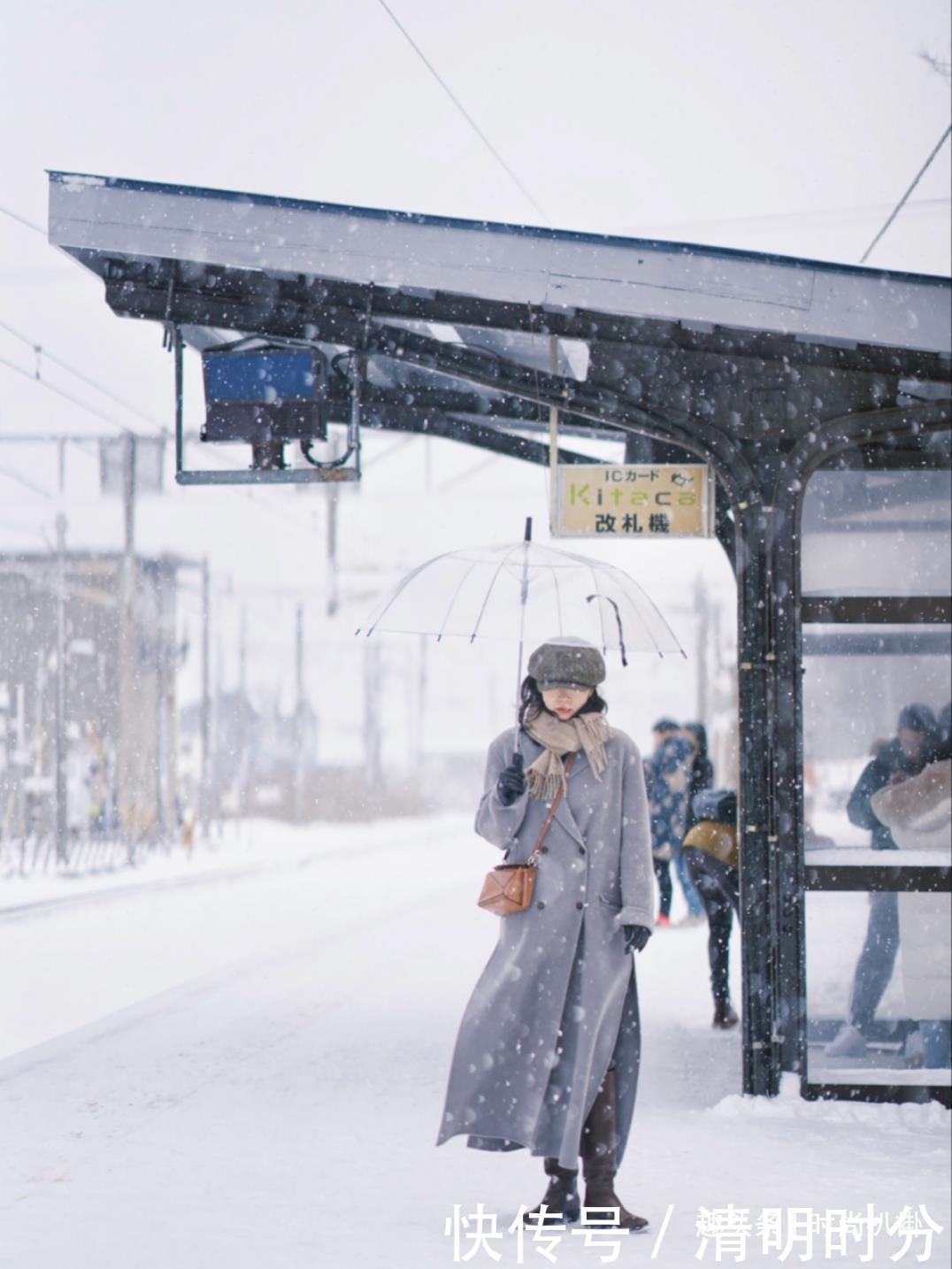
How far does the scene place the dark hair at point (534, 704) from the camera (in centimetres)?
537

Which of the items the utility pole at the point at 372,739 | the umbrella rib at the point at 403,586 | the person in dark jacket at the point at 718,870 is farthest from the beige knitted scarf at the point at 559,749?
the utility pole at the point at 372,739

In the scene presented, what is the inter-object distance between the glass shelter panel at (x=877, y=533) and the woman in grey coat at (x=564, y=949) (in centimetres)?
252

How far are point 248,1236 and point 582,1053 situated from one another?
112cm

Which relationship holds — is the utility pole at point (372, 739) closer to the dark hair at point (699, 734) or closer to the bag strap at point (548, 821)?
the dark hair at point (699, 734)

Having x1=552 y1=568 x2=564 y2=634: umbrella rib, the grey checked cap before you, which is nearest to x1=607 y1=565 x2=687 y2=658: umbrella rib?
x1=552 y1=568 x2=564 y2=634: umbrella rib

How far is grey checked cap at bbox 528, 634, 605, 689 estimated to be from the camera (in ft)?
17.3

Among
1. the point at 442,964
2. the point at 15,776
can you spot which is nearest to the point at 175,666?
the point at 15,776

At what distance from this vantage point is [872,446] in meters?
7.54

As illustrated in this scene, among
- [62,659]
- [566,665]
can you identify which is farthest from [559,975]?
[62,659]

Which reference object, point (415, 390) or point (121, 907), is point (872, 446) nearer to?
point (415, 390)

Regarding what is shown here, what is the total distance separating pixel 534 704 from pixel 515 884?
560 mm

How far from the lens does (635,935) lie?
5.22 metres

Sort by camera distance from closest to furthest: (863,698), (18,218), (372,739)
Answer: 1. (863,698)
2. (18,218)
3. (372,739)

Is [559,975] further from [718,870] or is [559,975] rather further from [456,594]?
[718,870]
